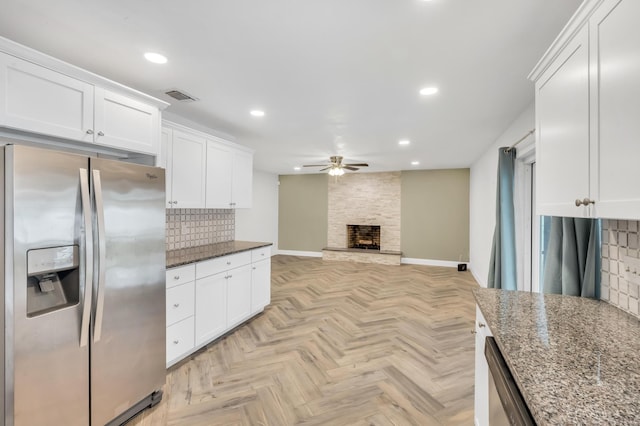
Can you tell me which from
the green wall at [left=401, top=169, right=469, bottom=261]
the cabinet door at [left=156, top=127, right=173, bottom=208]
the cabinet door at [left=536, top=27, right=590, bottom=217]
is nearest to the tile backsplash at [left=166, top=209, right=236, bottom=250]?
Result: the cabinet door at [left=156, top=127, right=173, bottom=208]

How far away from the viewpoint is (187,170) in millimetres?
3035

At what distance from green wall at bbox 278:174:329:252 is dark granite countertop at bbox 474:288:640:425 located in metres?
6.81

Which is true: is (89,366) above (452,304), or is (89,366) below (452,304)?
above

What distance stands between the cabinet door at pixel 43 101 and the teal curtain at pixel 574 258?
323cm

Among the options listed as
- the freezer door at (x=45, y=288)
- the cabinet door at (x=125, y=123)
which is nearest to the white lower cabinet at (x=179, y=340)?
the freezer door at (x=45, y=288)

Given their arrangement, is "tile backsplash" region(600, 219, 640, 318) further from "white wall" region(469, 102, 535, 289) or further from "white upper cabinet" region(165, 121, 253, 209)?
"white upper cabinet" region(165, 121, 253, 209)

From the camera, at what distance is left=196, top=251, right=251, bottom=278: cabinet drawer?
282 centimetres

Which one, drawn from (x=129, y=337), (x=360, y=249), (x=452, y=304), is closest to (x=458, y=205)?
(x=360, y=249)

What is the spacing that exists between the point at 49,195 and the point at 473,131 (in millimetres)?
4310

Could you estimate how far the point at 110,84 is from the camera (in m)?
2.00

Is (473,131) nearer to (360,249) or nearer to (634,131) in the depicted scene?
(634,131)

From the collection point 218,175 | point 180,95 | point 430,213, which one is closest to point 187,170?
point 218,175

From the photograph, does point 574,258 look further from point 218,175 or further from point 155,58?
point 218,175

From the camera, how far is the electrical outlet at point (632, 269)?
132 centimetres
